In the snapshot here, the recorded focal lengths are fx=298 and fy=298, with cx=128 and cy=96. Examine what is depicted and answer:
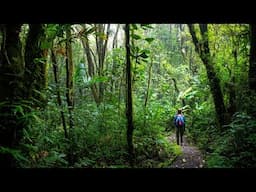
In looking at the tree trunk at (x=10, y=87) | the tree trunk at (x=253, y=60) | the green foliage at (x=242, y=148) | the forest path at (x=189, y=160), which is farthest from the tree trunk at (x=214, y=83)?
the tree trunk at (x=10, y=87)

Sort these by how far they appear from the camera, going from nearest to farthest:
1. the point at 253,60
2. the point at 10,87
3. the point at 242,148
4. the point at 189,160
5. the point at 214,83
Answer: the point at 10,87
the point at 242,148
the point at 253,60
the point at 189,160
the point at 214,83

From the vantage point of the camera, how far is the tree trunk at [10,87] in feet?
12.9

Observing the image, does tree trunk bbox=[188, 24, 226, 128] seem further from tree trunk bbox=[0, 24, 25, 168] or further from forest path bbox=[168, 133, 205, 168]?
tree trunk bbox=[0, 24, 25, 168]

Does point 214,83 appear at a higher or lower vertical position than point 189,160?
higher

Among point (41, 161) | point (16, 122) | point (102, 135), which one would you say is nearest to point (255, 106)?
point (102, 135)

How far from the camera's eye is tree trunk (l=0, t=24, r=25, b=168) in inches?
155

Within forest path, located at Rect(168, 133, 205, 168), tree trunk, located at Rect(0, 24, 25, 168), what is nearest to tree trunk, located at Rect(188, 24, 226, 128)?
forest path, located at Rect(168, 133, 205, 168)

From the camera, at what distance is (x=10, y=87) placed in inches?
161

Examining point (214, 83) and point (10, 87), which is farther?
point (214, 83)

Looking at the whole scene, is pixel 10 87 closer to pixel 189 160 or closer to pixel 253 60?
pixel 189 160

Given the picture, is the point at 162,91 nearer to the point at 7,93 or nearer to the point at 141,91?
the point at 141,91

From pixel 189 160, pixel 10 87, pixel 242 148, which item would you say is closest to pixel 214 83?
pixel 189 160

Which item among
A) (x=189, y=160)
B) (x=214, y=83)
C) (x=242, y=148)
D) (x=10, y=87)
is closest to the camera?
(x=10, y=87)

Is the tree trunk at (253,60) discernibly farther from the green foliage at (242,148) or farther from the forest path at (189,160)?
the forest path at (189,160)
